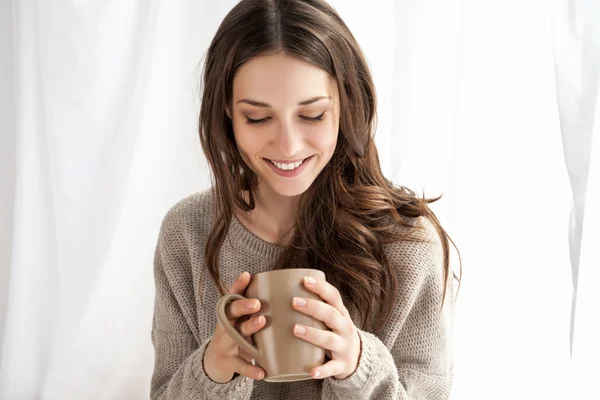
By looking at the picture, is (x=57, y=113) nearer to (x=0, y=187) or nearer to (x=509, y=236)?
(x=0, y=187)

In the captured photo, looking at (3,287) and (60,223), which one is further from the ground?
(60,223)

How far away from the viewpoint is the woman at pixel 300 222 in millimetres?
1167

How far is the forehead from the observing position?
1155 millimetres

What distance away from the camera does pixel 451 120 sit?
1.81 m

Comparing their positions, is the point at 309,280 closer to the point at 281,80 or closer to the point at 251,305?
the point at 251,305

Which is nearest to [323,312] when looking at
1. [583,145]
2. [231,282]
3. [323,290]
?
[323,290]

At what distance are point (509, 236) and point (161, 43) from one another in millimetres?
936

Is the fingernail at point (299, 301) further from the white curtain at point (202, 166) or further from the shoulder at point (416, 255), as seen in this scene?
the white curtain at point (202, 166)

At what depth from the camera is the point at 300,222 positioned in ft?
4.47

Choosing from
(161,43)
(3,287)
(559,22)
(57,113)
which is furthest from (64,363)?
(559,22)

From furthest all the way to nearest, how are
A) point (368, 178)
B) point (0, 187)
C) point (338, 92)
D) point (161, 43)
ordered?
1. point (0, 187)
2. point (161, 43)
3. point (368, 178)
4. point (338, 92)

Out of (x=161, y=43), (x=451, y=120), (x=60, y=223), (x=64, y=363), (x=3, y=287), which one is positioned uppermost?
(x=161, y=43)

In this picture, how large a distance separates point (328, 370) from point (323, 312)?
0.09 m

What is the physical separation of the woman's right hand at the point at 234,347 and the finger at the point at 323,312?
0.05 meters
